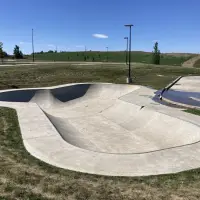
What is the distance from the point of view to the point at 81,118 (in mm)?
19594

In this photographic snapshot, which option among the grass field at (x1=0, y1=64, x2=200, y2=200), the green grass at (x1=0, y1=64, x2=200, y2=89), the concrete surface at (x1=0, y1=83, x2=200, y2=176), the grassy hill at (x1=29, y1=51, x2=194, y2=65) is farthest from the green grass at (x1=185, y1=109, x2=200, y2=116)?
the grassy hill at (x1=29, y1=51, x2=194, y2=65)

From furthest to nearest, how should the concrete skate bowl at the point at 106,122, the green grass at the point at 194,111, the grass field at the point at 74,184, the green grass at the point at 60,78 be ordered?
1. the green grass at the point at 60,78
2. the green grass at the point at 194,111
3. the concrete skate bowl at the point at 106,122
4. the grass field at the point at 74,184

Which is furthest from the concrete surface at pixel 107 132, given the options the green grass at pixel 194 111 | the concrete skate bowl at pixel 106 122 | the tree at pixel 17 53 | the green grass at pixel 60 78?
the tree at pixel 17 53

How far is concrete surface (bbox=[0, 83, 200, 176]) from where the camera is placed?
8.41 m

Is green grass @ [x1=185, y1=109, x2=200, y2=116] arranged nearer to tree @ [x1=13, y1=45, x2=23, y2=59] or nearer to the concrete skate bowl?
the concrete skate bowl

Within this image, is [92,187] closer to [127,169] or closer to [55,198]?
[55,198]

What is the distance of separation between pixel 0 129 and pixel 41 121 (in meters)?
2.38

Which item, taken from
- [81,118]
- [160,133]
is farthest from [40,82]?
[160,133]

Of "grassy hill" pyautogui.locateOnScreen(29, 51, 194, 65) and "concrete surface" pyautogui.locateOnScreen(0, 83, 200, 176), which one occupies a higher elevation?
"grassy hill" pyautogui.locateOnScreen(29, 51, 194, 65)

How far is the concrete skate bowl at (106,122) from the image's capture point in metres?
12.6

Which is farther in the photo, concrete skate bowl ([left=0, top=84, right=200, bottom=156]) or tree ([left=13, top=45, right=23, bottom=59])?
tree ([left=13, top=45, right=23, bottom=59])

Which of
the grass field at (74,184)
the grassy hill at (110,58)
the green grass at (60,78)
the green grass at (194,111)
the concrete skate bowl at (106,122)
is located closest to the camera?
the grass field at (74,184)

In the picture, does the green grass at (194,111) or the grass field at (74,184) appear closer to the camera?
the grass field at (74,184)

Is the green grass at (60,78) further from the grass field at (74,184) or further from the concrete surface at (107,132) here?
the grass field at (74,184)
